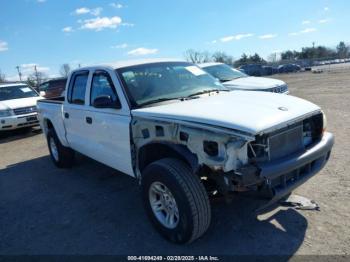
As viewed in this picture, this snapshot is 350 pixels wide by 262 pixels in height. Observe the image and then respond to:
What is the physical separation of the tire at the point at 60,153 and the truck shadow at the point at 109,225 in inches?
32.5

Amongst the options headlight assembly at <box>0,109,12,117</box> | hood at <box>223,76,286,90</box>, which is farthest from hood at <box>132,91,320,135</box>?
headlight assembly at <box>0,109,12,117</box>

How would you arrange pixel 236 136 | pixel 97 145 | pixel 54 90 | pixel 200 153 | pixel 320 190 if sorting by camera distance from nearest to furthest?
pixel 236 136, pixel 200 153, pixel 320 190, pixel 97 145, pixel 54 90

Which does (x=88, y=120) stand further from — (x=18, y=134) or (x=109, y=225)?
(x=18, y=134)

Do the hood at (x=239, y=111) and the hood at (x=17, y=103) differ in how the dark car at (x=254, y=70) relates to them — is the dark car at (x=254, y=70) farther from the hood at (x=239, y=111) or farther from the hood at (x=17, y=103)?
the hood at (x=239, y=111)

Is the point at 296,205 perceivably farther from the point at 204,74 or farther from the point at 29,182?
the point at 29,182

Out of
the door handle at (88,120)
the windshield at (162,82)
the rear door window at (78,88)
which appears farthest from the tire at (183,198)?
the rear door window at (78,88)

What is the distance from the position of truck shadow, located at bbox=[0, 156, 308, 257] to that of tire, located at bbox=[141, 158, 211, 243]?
197mm

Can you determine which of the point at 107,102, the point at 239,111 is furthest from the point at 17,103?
the point at 239,111

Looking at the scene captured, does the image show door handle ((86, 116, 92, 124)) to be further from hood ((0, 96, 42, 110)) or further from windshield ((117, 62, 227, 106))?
hood ((0, 96, 42, 110))

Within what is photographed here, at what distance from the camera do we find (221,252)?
335 cm

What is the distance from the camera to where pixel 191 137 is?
3.26 meters

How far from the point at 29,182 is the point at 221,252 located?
431 cm

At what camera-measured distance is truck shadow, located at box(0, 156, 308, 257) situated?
11.5ft

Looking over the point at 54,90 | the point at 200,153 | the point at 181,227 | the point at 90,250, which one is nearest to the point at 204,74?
the point at 200,153
